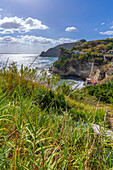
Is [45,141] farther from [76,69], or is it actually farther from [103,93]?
[76,69]

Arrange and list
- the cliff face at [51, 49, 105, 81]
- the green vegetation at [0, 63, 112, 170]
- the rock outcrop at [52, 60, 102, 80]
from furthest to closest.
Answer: the rock outcrop at [52, 60, 102, 80] < the cliff face at [51, 49, 105, 81] < the green vegetation at [0, 63, 112, 170]

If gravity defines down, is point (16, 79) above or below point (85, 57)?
below

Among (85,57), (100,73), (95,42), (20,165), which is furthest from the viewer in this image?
(95,42)

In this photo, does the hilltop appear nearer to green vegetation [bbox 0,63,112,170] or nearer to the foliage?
the foliage

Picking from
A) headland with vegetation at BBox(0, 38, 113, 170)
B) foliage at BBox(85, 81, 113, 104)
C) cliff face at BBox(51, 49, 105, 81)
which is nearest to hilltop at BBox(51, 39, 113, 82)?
cliff face at BBox(51, 49, 105, 81)

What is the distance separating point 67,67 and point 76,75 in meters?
4.98

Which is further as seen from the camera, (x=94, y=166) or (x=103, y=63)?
→ (x=103, y=63)

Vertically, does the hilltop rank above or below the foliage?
above

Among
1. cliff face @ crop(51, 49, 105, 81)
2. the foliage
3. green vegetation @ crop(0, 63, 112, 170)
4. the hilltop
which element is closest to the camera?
green vegetation @ crop(0, 63, 112, 170)

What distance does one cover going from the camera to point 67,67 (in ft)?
153

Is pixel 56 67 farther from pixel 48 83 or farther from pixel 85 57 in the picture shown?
pixel 48 83

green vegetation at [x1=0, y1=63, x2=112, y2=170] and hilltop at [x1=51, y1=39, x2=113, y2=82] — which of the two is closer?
green vegetation at [x1=0, y1=63, x2=112, y2=170]

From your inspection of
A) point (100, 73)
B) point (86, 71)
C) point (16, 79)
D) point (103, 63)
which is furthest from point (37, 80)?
point (86, 71)

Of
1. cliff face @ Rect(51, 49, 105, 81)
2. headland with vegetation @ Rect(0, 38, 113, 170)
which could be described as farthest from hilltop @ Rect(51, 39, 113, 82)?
headland with vegetation @ Rect(0, 38, 113, 170)
